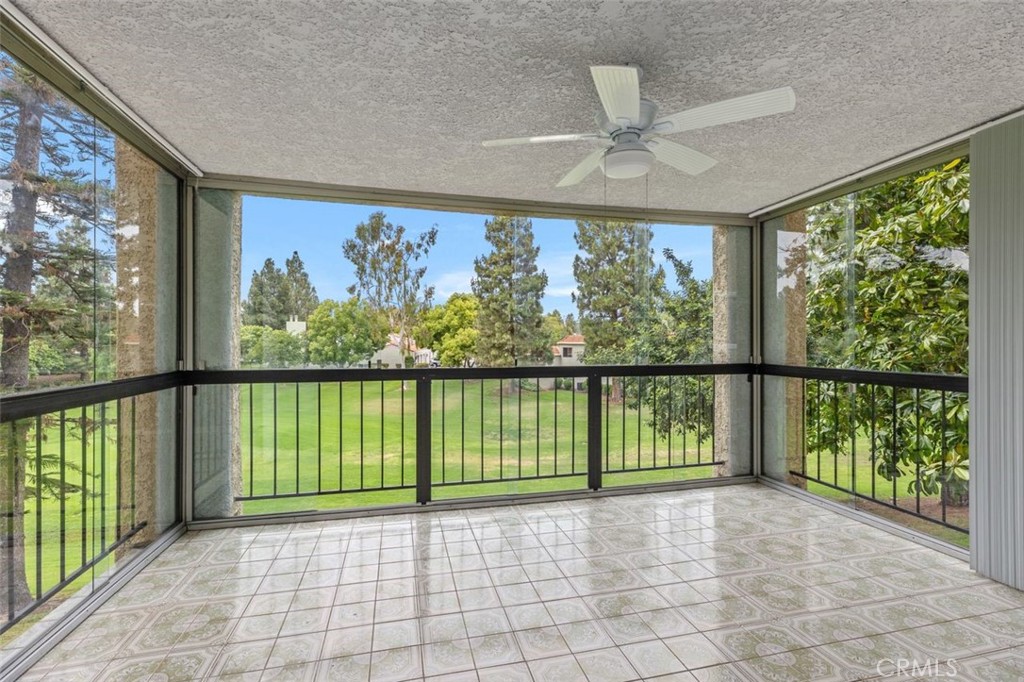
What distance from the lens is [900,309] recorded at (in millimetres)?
3021

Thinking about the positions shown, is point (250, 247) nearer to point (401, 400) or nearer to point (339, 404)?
point (339, 404)

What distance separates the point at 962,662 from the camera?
1.78 m

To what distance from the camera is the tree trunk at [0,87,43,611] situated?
1714mm

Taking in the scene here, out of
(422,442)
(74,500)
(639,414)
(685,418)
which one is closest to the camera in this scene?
(74,500)

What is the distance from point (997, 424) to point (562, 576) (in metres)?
2.28

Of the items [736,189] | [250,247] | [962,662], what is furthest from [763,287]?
[250,247]

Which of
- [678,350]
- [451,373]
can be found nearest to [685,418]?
[678,350]

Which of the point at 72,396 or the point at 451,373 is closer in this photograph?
the point at 72,396

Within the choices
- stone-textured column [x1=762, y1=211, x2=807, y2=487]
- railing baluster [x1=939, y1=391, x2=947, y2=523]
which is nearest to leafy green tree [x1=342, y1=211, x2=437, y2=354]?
stone-textured column [x1=762, y1=211, x2=807, y2=487]

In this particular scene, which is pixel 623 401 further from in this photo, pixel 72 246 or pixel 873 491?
pixel 72 246

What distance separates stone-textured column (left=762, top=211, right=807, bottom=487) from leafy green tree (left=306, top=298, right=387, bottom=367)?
3.14 meters

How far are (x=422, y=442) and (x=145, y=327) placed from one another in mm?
1812

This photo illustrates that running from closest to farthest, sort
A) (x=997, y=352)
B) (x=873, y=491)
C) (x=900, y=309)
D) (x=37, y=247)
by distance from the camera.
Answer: (x=37, y=247), (x=997, y=352), (x=900, y=309), (x=873, y=491)

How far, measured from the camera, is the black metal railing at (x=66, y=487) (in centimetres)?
176
